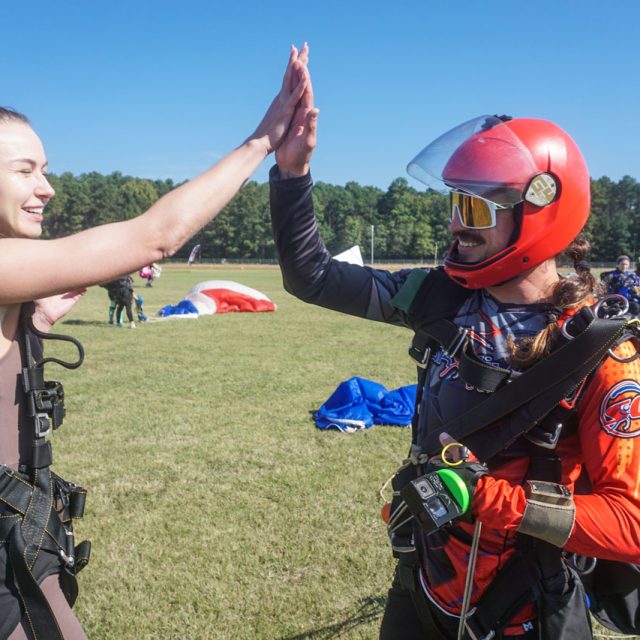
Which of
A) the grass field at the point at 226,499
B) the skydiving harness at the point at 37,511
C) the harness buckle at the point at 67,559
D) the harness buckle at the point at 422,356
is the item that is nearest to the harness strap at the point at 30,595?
the skydiving harness at the point at 37,511

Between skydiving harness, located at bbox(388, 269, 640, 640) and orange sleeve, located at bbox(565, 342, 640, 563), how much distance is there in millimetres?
53

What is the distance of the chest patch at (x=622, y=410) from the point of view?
1.82 metres

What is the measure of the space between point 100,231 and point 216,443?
6.19 metres

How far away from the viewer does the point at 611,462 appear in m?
1.81

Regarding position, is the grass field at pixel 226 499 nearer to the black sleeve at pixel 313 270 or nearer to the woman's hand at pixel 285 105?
the black sleeve at pixel 313 270

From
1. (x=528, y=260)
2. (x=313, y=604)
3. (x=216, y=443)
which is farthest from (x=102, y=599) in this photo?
(x=528, y=260)

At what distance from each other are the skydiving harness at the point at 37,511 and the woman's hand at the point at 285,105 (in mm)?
1036

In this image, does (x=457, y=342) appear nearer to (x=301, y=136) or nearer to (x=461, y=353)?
(x=461, y=353)

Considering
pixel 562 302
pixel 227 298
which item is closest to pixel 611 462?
pixel 562 302

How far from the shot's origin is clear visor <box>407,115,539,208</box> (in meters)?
2.09

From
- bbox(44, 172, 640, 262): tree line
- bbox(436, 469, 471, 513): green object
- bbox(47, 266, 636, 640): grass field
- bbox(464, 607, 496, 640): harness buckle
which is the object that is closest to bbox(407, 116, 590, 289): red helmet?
bbox(436, 469, 471, 513): green object

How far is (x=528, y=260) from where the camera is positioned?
2.15 meters

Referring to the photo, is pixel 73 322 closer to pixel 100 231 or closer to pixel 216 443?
pixel 216 443

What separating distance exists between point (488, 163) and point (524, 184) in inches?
5.7
